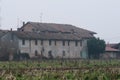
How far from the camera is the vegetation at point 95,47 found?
84.1 meters

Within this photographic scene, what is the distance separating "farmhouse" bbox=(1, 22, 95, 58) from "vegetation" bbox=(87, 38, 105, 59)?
161 cm

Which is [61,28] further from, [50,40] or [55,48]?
Answer: [50,40]

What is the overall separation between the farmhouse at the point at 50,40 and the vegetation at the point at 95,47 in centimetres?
161

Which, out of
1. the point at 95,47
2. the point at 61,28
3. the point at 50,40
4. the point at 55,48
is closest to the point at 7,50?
the point at 50,40

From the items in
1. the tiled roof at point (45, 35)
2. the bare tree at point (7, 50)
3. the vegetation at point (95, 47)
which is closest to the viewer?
the bare tree at point (7, 50)

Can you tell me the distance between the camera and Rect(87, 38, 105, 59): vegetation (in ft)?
276

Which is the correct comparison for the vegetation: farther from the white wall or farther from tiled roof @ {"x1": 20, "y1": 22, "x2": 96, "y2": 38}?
tiled roof @ {"x1": 20, "y1": 22, "x2": 96, "y2": 38}

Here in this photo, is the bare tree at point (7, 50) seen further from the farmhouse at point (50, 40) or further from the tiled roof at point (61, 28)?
the tiled roof at point (61, 28)

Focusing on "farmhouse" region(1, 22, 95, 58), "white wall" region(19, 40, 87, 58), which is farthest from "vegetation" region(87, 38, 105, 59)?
"white wall" region(19, 40, 87, 58)

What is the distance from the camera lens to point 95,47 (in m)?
84.3

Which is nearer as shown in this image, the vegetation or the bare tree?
the bare tree

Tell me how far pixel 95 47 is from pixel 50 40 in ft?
26.5

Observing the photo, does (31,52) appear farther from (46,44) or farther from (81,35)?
(81,35)

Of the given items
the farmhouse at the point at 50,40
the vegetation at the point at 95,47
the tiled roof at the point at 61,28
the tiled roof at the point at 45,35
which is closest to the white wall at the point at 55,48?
the farmhouse at the point at 50,40
